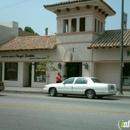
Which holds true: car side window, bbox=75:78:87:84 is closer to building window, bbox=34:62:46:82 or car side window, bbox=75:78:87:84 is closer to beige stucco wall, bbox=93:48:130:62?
beige stucco wall, bbox=93:48:130:62

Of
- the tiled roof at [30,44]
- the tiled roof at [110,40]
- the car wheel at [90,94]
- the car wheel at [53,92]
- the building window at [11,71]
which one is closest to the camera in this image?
the car wheel at [90,94]

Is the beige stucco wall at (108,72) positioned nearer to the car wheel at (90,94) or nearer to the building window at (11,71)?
the car wheel at (90,94)

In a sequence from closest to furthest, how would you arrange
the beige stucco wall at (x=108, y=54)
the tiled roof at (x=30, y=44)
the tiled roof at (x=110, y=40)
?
the tiled roof at (x=110, y=40)
the beige stucco wall at (x=108, y=54)
the tiled roof at (x=30, y=44)

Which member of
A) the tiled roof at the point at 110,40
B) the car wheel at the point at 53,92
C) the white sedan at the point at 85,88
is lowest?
the car wheel at the point at 53,92

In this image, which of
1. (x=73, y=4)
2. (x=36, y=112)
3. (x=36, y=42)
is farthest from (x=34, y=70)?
(x=36, y=112)

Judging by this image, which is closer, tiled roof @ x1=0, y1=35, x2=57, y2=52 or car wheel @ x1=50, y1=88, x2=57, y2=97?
car wheel @ x1=50, y1=88, x2=57, y2=97

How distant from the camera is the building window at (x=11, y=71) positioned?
26.7 meters

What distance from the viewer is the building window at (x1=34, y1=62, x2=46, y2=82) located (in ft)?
82.3

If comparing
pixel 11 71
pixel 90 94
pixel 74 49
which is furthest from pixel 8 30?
pixel 90 94

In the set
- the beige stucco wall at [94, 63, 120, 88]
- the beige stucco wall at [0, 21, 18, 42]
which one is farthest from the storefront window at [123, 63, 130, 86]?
the beige stucco wall at [0, 21, 18, 42]

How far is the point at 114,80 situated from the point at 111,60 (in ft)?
6.51

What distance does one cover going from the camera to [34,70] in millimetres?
25500

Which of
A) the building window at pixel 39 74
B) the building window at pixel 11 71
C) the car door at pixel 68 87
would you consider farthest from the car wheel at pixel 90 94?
the building window at pixel 11 71

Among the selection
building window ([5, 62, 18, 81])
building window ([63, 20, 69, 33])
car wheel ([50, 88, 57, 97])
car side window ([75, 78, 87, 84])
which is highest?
building window ([63, 20, 69, 33])
